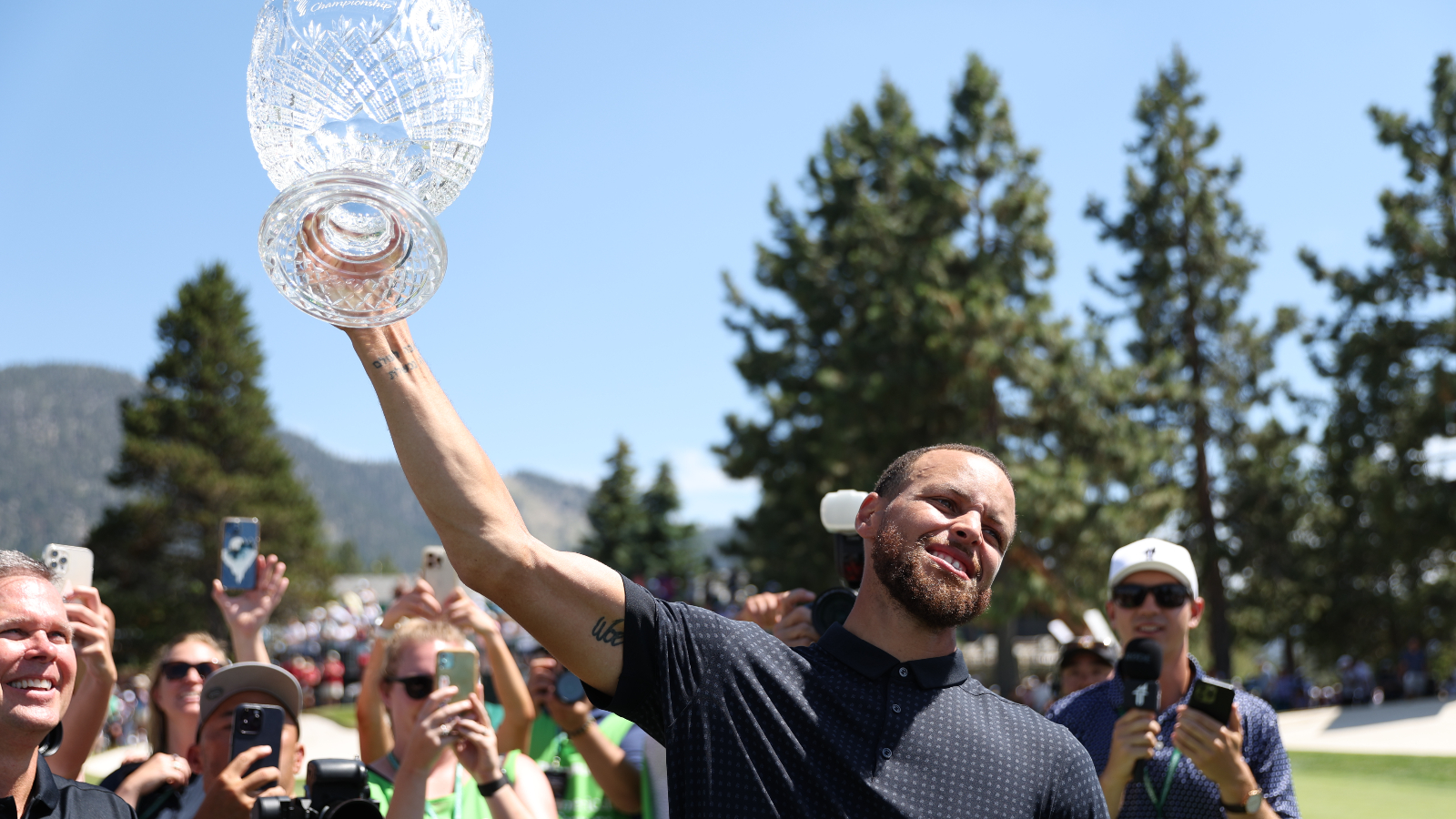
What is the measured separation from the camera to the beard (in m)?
2.51

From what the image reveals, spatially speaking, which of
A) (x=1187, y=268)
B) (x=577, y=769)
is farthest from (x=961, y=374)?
(x=577, y=769)

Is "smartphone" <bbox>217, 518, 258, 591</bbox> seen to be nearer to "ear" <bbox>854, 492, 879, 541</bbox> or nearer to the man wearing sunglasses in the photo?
A: "ear" <bbox>854, 492, 879, 541</bbox>

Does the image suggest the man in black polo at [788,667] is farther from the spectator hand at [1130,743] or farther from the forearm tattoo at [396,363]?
the spectator hand at [1130,743]

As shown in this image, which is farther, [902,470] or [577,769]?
[577,769]

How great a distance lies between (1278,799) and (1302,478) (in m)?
37.6

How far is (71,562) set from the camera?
4320 millimetres

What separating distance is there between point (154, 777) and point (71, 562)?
91cm

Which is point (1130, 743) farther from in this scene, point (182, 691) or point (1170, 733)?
point (182, 691)

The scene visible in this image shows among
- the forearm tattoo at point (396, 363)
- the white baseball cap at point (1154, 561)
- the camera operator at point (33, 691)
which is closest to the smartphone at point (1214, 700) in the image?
the white baseball cap at point (1154, 561)

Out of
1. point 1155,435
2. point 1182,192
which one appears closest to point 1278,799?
point 1155,435

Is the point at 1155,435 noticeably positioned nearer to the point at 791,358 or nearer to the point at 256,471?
the point at 791,358

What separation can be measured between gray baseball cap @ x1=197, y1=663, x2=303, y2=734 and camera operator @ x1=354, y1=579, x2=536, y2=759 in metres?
0.45

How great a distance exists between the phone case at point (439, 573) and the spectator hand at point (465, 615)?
0.09m

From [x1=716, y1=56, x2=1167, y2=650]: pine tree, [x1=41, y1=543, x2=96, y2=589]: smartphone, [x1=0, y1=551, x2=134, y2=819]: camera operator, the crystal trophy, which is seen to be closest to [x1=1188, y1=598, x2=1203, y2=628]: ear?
the crystal trophy
